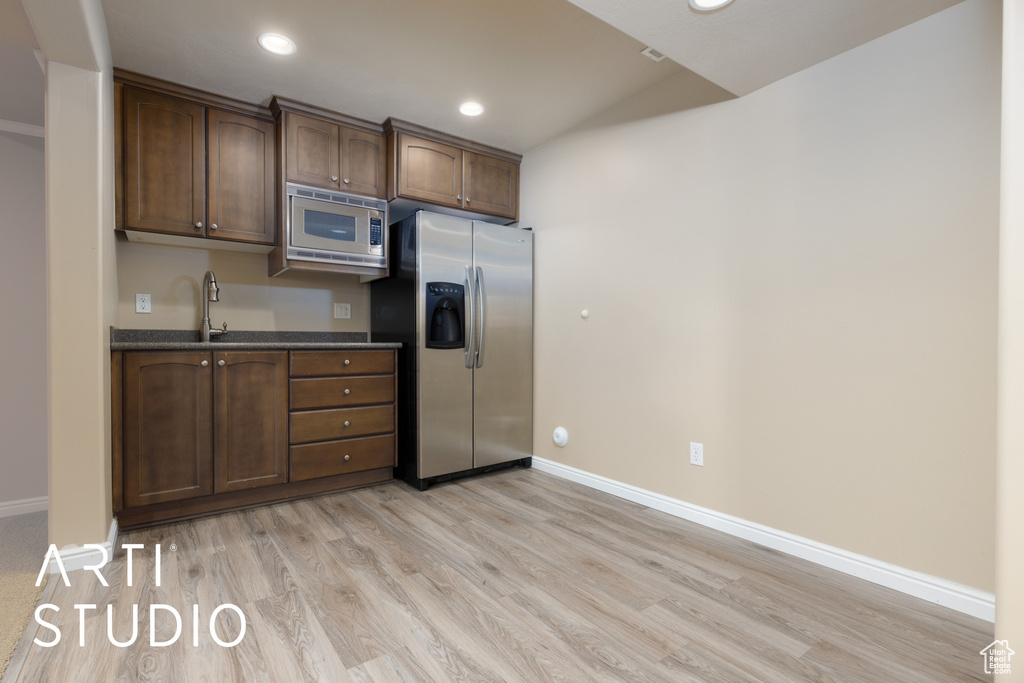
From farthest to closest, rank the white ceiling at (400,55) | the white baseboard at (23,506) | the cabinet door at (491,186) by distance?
the cabinet door at (491,186) → the white baseboard at (23,506) → the white ceiling at (400,55)

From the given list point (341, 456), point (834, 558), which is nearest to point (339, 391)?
point (341, 456)

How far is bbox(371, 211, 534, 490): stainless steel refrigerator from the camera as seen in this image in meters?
3.05

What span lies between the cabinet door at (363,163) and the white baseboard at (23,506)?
8.10ft

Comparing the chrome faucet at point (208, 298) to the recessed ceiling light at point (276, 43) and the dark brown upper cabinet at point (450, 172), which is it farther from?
the recessed ceiling light at point (276, 43)

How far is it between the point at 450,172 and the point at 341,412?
1.71m

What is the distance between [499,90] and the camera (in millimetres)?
2764

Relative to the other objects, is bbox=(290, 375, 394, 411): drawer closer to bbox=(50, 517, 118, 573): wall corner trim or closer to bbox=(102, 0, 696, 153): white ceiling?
bbox=(50, 517, 118, 573): wall corner trim

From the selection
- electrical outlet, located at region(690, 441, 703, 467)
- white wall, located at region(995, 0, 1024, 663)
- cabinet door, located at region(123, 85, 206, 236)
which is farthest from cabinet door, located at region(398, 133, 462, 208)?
white wall, located at region(995, 0, 1024, 663)

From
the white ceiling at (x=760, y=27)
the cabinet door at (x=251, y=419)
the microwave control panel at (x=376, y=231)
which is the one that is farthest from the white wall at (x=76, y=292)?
the white ceiling at (x=760, y=27)

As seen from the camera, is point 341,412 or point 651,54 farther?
point 341,412

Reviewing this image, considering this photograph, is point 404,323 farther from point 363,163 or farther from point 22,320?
point 22,320

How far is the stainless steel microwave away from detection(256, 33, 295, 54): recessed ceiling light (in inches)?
28.3

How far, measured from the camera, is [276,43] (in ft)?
7.51

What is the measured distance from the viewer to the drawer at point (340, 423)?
278 centimetres
